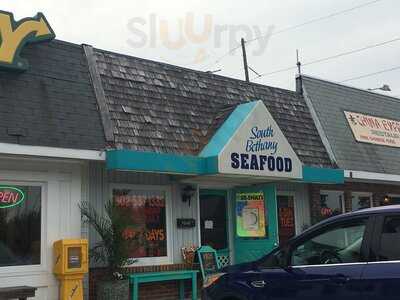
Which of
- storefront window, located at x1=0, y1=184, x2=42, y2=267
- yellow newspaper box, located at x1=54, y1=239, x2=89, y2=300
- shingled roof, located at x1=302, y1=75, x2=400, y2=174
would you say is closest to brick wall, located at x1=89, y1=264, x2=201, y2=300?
yellow newspaper box, located at x1=54, y1=239, x2=89, y2=300

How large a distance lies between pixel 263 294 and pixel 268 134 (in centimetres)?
607

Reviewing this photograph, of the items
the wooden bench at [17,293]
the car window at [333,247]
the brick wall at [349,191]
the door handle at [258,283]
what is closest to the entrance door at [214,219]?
the brick wall at [349,191]

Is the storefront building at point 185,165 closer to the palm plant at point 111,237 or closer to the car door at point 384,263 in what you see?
the palm plant at point 111,237

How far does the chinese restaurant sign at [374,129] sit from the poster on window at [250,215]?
5356 mm

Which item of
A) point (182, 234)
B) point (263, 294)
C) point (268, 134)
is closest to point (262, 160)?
point (268, 134)

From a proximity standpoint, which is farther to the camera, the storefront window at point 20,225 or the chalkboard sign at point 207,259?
the chalkboard sign at point 207,259

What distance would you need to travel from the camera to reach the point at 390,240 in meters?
5.62

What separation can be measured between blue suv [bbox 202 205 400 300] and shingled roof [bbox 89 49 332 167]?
4902mm

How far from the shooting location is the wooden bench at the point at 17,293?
28.0 feet

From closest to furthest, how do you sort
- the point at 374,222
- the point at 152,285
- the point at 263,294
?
the point at 374,222 → the point at 263,294 → the point at 152,285

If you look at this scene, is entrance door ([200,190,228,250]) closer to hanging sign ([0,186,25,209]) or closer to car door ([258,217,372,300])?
hanging sign ([0,186,25,209])

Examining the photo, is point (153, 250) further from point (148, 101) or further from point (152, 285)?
point (148, 101)

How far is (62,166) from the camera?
1031 centimetres

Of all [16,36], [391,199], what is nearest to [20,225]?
[16,36]
